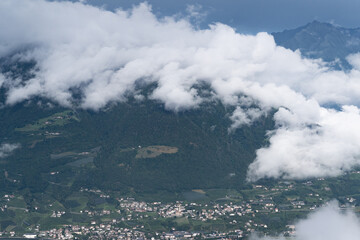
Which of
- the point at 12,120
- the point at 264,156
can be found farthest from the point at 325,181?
the point at 12,120

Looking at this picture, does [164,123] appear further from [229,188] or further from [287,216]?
[287,216]

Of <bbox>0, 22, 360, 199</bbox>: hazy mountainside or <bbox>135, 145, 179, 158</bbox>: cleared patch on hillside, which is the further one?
<bbox>135, 145, 179, 158</bbox>: cleared patch on hillside

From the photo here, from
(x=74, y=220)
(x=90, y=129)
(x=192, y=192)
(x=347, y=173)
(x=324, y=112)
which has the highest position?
(x=324, y=112)

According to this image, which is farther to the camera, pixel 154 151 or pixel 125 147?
pixel 125 147

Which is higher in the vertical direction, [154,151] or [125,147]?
[125,147]

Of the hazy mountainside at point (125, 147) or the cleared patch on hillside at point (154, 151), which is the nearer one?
the hazy mountainside at point (125, 147)

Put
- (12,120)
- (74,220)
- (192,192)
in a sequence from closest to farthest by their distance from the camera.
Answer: (74,220) < (192,192) < (12,120)

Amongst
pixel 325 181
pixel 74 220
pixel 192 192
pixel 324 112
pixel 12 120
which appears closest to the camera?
pixel 74 220

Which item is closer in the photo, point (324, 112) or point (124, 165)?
point (124, 165)
